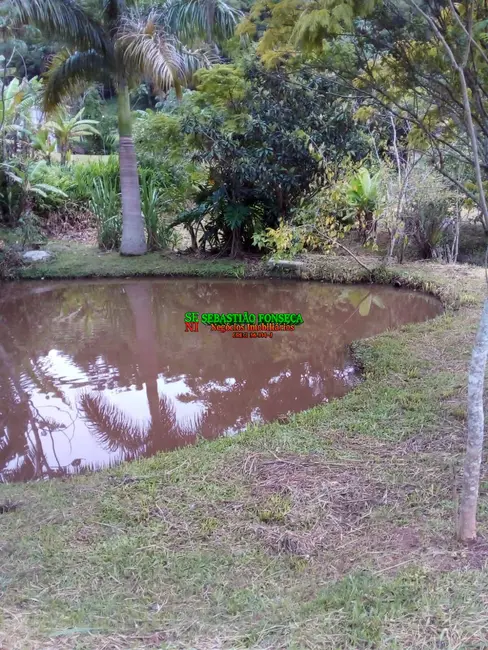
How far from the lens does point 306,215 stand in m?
8.05

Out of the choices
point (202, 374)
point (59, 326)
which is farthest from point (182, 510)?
point (59, 326)

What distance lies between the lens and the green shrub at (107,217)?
10.9 m

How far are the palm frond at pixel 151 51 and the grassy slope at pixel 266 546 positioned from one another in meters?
6.53

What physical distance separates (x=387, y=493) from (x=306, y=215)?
5.65 metres

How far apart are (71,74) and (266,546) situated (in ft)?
30.7

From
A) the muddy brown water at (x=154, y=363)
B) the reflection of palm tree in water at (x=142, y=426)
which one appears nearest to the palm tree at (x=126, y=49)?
the muddy brown water at (x=154, y=363)

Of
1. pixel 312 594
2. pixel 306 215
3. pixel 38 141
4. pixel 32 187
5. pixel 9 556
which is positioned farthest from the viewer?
pixel 38 141

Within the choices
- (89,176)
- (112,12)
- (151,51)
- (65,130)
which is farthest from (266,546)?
(65,130)

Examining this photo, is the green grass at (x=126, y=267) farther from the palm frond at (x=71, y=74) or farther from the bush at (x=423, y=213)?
the palm frond at (x=71, y=74)

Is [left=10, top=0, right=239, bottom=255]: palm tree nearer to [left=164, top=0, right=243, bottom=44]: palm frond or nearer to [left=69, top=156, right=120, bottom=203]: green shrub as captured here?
[left=164, top=0, right=243, bottom=44]: palm frond

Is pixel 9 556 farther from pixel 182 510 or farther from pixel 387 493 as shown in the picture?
pixel 387 493

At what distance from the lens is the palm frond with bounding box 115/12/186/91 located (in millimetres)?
8484

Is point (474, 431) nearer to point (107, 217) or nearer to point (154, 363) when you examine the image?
point (154, 363)

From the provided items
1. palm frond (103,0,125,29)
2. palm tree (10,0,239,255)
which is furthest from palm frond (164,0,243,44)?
palm frond (103,0,125,29)
